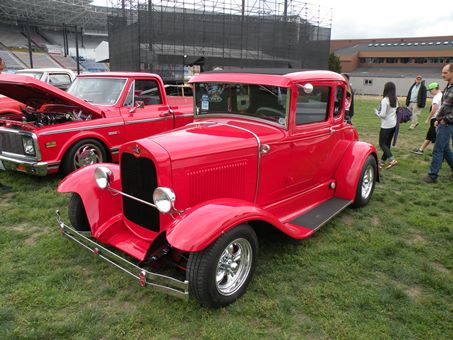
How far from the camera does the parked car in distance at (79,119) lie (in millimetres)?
5848

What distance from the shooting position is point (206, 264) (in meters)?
2.81

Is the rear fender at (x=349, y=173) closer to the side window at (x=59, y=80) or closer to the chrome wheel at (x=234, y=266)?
the chrome wheel at (x=234, y=266)

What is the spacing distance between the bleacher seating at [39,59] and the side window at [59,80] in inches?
1625

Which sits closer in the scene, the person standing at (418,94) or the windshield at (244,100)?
the windshield at (244,100)

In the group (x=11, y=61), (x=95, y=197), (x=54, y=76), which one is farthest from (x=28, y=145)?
(x=11, y=61)

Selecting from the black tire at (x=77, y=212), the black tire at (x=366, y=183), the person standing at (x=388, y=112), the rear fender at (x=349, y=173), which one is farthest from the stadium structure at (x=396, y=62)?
the black tire at (x=77, y=212)

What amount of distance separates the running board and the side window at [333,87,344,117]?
1190mm

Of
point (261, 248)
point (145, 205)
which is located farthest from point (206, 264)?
point (261, 248)

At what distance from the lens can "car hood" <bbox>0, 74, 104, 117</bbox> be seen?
5316 millimetres

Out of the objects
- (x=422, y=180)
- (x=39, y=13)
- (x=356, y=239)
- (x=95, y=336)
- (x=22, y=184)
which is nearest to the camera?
(x=95, y=336)

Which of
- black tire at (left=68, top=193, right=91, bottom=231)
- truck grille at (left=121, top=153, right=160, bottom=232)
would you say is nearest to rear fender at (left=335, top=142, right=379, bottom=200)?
truck grille at (left=121, top=153, right=160, bottom=232)

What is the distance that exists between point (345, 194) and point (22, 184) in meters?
5.32

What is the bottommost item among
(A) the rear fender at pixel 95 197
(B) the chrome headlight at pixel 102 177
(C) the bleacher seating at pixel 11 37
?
(A) the rear fender at pixel 95 197

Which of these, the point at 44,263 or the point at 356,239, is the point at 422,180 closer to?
the point at 356,239
